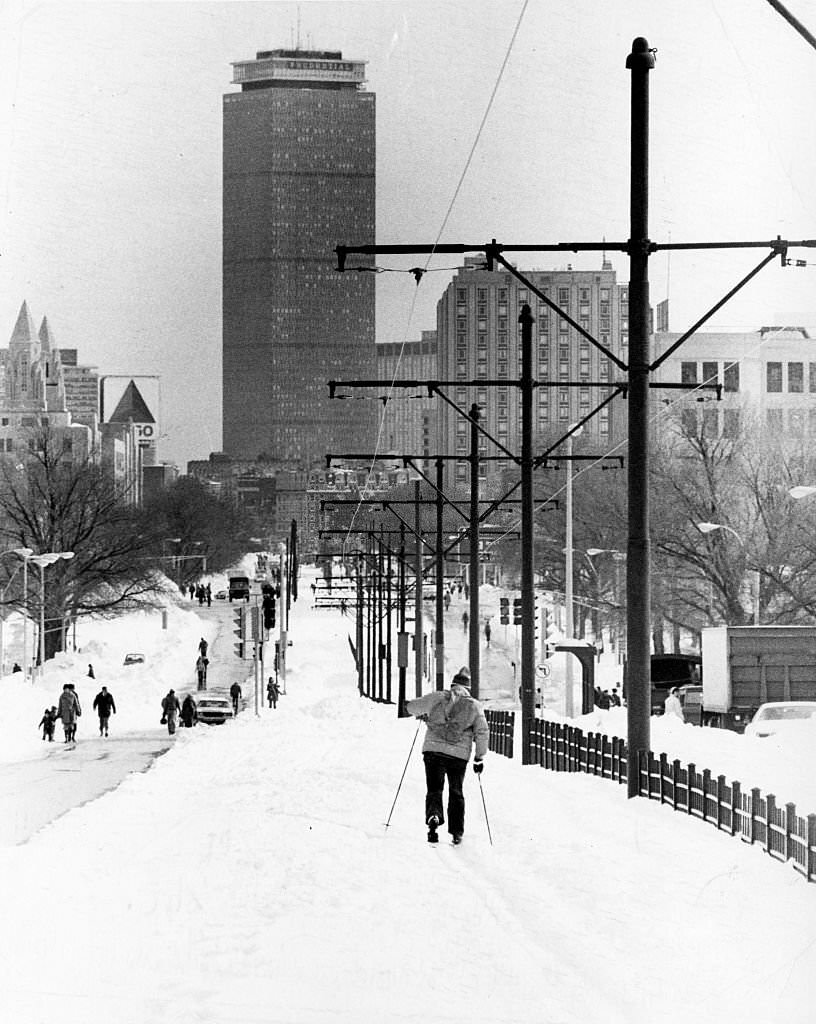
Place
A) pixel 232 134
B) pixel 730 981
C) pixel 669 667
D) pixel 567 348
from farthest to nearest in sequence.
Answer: pixel 567 348
pixel 669 667
pixel 232 134
pixel 730 981

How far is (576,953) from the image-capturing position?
9664 mm

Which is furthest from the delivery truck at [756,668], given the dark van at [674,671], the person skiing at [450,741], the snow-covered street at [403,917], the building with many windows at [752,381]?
the person skiing at [450,741]

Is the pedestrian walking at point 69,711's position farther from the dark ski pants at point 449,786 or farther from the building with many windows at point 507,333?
the dark ski pants at point 449,786

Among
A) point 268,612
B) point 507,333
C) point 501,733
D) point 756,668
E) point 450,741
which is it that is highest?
point 507,333

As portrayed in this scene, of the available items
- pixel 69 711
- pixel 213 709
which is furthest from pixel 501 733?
pixel 213 709

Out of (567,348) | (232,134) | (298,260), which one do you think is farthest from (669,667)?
(232,134)

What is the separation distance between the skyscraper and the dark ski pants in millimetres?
6319

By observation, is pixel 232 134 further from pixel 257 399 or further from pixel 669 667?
pixel 669 667

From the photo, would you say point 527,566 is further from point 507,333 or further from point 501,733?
point 507,333

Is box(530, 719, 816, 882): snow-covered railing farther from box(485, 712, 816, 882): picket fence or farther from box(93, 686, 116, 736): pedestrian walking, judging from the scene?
box(93, 686, 116, 736): pedestrian walking

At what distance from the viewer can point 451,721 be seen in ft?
48.0

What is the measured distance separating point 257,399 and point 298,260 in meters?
22.1

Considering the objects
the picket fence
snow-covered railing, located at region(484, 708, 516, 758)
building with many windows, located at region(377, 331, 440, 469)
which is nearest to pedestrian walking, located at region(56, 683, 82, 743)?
building with many windows, located at region(377, 331, 440, 469)

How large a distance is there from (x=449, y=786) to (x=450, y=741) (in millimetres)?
385
